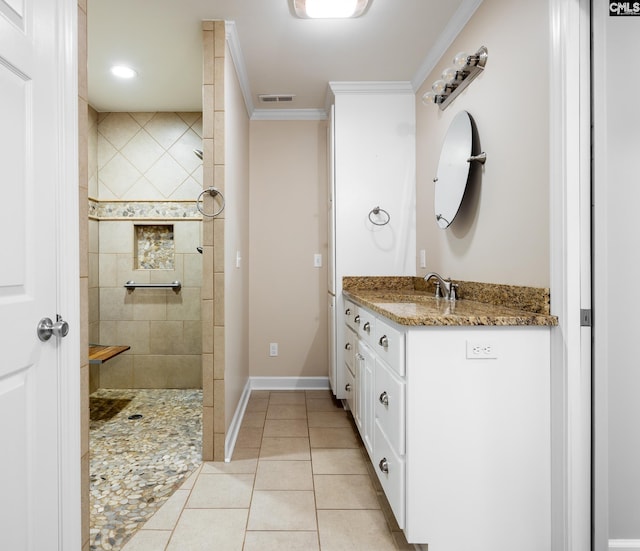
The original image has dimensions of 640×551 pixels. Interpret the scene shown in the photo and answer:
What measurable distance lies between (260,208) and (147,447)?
81.6 inches

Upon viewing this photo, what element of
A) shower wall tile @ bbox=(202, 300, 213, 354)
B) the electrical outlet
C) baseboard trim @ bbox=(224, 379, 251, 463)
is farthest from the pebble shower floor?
the electrical outlet

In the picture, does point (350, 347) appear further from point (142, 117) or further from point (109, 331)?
point (142, 117)

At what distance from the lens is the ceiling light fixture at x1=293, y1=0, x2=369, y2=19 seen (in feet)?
6.58

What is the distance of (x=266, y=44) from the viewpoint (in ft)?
7.88

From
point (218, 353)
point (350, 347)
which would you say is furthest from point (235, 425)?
point (350, 347)

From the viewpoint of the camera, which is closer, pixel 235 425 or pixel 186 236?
pixel 235 425

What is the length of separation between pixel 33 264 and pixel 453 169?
2001 millimetres

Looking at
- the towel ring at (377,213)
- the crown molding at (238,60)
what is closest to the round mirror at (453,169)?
the towel ring at (377,213)

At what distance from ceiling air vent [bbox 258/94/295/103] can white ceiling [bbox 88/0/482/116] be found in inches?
2.5

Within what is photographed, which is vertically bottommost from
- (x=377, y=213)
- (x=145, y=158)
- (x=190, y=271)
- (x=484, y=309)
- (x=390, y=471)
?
(x=390, y=471)

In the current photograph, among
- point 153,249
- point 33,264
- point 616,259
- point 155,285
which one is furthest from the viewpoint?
point 153,249

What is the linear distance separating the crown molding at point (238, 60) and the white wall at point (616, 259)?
5.91 feet

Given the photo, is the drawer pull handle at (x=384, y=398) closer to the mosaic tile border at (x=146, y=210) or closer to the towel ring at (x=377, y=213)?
the towel ring at (x=377, y=213)

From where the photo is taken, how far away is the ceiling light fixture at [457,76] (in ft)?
6.23
